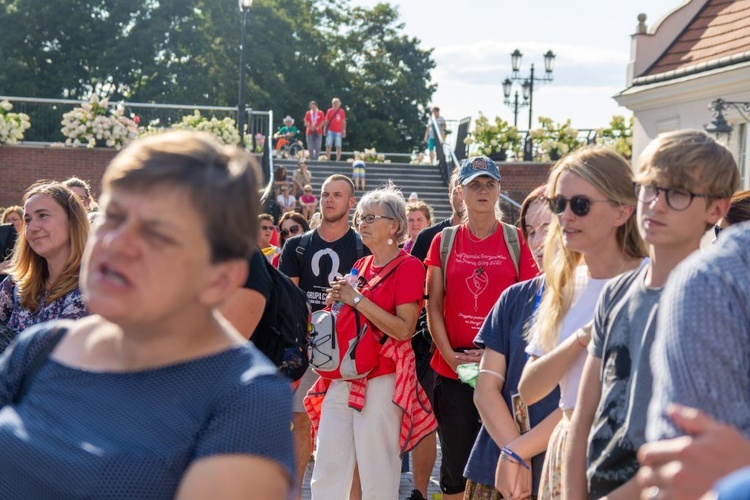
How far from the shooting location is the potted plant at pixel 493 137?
27.0 metres

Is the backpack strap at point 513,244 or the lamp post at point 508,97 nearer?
the backpack strap at point 513,244

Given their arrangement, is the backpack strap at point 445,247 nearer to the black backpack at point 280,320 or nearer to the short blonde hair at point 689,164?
the black backpack at point 280,320

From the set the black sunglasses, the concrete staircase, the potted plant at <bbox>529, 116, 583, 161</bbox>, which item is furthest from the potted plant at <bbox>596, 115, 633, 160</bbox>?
the black sunglasses

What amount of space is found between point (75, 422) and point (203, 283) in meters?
0.33

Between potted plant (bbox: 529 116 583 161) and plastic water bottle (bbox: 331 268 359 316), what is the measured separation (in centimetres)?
2049

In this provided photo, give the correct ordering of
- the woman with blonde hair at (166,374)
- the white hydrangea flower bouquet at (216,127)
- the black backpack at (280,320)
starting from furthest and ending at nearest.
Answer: the white hydrangea flower bouquet at (216,127) → the black backpack at (280,320) → the woman with blonde hair at (166,374)

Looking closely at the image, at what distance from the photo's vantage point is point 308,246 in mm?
7902

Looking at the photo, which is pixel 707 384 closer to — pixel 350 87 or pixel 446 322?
pixel 446 322

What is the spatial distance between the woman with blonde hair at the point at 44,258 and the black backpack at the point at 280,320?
82cm

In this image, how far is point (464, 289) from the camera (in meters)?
6.68

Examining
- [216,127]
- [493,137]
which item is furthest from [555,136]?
[216,127]

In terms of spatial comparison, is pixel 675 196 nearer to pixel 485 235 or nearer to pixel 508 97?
pixel 485 235

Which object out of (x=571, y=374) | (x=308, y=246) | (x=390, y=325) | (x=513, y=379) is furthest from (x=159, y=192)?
(x=308, y=246)

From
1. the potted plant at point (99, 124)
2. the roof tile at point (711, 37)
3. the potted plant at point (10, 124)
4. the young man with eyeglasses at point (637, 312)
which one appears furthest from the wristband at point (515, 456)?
the potted plant at point (10, 124)
